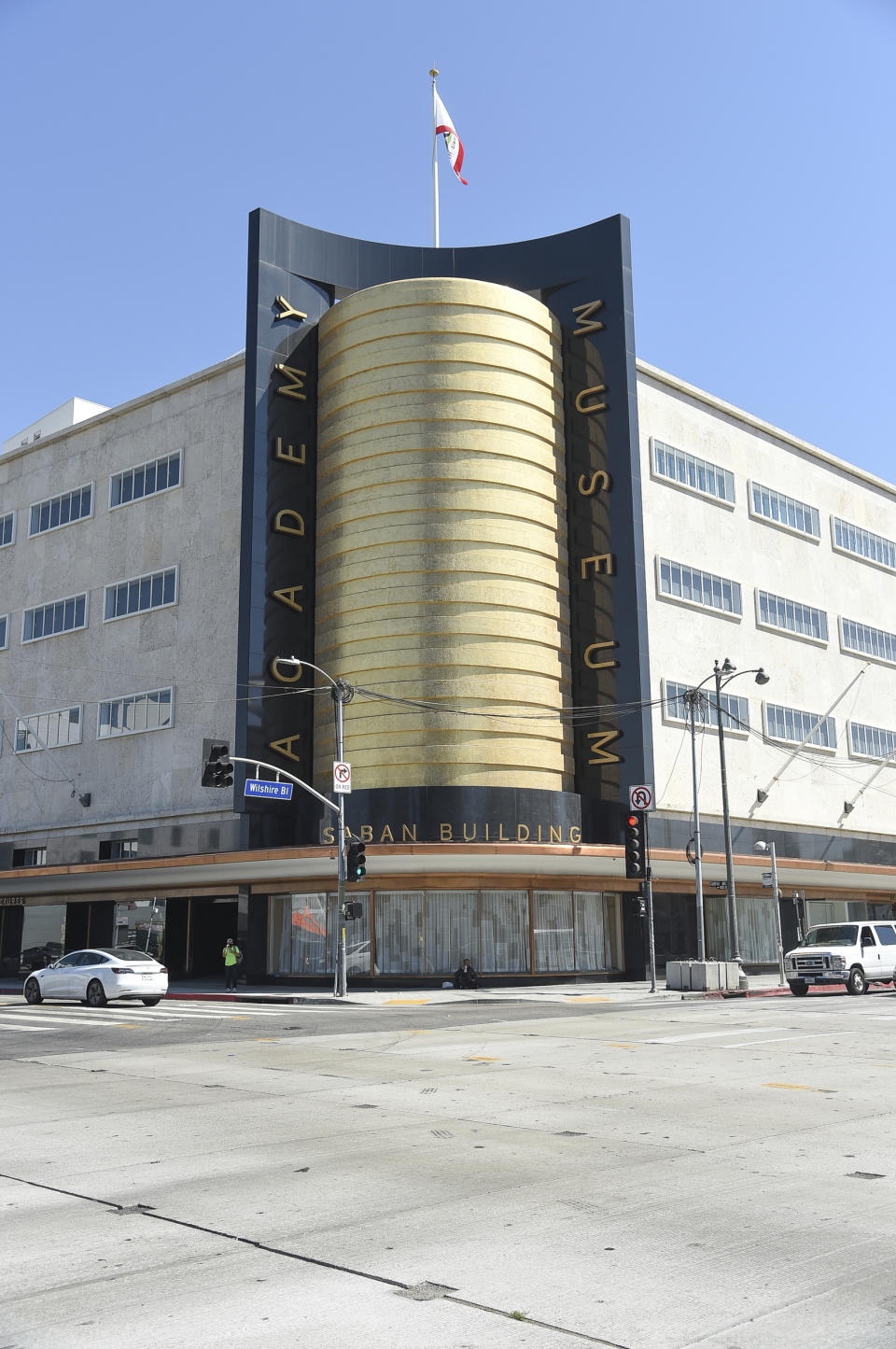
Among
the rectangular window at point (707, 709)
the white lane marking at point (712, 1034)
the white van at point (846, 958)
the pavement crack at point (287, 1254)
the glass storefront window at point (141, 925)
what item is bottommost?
the white lane marking at point (712, 1034)

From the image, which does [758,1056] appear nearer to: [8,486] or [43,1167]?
[43,1167]

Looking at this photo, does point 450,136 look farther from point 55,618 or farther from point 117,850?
point 117,850

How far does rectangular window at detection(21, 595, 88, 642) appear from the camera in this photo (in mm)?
54125

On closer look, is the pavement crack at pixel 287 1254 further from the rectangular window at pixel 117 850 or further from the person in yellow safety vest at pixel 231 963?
the rectangular window at pixel 117 850

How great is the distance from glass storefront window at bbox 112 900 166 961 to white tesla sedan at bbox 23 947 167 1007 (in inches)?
681

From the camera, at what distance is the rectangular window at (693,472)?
5029 centimetres

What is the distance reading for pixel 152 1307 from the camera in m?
6.05

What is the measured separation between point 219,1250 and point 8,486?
58992mm

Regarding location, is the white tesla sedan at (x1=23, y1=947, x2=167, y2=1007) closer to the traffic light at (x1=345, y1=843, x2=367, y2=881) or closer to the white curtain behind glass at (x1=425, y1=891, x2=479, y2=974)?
the traffic light at (x1=345, y1=843, x2=367, y2=881)

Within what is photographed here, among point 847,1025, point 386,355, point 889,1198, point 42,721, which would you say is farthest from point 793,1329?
point 42,721

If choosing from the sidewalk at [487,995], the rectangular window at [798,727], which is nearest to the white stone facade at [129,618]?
the sidewalk at [487,995]

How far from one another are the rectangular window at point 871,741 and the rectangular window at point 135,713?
107 ft

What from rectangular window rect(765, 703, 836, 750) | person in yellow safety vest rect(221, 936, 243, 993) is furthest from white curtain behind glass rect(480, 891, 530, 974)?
rectangular window rect(765, 703, 836, 750)

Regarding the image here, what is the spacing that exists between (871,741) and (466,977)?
30291 mm
